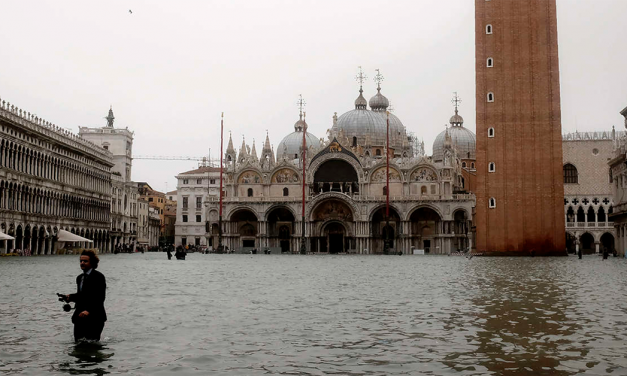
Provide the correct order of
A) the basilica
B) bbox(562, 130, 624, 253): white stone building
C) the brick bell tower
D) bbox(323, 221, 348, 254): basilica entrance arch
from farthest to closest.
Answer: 1. bbox(323, 221, 348, 254): basilica entrance arch
2. the basilica
3. bbox(562, 130, 624, 253): white stone building
4. the brick bell tower

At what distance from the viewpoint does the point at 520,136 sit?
189ft

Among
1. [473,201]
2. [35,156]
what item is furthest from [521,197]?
[35,156]

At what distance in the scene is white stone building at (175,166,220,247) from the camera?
10788 cm

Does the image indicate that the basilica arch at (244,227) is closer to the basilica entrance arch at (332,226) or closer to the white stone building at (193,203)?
the basilica entrance arch at (332,226)

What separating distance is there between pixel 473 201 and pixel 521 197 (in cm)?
2118

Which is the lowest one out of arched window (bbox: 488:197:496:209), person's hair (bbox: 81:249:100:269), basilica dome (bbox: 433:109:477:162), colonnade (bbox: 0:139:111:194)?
person's hair (bbox: 81:249:100:269)

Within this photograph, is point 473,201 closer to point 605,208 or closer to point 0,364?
point 605,208

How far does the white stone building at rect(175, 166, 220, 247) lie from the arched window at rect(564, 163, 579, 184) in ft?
160

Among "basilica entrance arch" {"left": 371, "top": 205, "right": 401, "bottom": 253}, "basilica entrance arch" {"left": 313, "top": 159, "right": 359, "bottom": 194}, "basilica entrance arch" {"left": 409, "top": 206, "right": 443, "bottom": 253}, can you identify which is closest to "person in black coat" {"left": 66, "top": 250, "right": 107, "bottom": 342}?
"basilica entrance arch" {"left": 409, "top": 206, "right": 443, "bottom": 253}

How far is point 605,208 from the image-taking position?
77438mm

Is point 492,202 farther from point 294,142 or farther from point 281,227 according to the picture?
point 294,142

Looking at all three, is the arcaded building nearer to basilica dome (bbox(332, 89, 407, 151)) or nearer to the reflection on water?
basilica dome (bbox(332, 89, 407, 151))

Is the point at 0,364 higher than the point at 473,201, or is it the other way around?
the point at 473,201

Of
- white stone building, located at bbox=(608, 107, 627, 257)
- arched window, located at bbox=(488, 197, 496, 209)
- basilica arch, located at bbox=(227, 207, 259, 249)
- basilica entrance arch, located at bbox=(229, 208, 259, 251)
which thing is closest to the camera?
white stone building, located at bbox=(608, 107, 627, 257)
